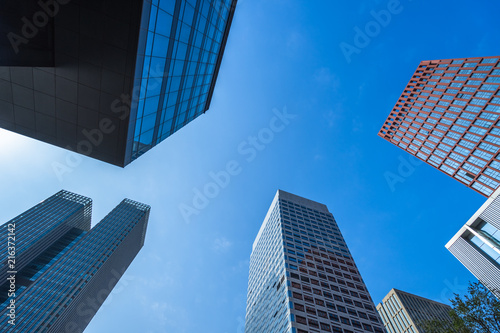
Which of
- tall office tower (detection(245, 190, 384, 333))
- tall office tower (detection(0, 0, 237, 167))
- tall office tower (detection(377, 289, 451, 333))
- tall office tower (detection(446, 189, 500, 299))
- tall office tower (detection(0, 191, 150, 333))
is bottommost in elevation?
tall office tower (detection(0, 191, 150, 333))

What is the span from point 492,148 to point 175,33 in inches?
3659

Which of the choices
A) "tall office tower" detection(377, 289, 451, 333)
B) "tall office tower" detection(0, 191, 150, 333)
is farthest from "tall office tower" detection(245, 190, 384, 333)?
"tall office tower" detection(0, 191, 150, 333)

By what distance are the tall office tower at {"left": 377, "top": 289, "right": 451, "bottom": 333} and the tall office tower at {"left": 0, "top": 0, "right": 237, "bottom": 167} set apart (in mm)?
106846

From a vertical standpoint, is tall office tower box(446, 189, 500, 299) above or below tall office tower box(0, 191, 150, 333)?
above

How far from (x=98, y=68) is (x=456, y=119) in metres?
106

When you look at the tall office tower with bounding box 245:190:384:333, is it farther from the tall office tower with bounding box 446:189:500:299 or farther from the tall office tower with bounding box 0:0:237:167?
the tall office tower with bounding box 0:0:237:167

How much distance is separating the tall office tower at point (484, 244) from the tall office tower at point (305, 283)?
25763 mm

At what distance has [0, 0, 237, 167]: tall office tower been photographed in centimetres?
1502

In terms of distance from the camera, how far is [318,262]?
71.6 m

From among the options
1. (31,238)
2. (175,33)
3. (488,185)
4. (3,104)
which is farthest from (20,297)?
(488,185)

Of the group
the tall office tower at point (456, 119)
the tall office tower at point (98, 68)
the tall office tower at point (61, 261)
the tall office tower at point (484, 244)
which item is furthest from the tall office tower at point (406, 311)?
the tall office tower at point (61, 261)

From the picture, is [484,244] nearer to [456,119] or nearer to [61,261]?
[456,119]

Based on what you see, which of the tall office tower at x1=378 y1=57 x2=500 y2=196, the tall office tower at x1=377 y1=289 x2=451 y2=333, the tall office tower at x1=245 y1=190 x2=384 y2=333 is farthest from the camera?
the tall office tower at x1=377 y1=289 x2=451 y2=333

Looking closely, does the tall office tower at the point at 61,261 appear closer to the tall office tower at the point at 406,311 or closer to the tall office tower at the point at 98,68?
the tall office tower at the point at 98,68
